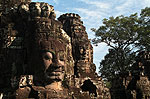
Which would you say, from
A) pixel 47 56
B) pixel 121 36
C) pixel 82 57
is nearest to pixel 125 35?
pixel 121 36

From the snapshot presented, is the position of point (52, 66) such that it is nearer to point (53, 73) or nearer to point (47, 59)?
point (53, 73)

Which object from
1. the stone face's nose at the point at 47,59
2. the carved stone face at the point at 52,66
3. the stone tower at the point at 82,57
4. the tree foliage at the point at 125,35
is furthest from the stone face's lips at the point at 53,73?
the tree foliage at the point at 125,35

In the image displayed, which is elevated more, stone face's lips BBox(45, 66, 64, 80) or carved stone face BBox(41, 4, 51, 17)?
carved stone face BBox(41, 4, 51, 17)

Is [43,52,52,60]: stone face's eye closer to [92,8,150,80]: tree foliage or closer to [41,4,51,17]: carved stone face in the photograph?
[41,4,51,17]: carved stone face

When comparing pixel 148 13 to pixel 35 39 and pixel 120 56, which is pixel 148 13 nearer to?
pixel 120 56

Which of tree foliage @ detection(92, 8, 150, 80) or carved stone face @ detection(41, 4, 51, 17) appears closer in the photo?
carved stone face @ detection(41, 4, 51, 17)

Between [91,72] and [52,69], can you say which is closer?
[52,69]

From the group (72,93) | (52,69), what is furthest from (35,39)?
(72,93)

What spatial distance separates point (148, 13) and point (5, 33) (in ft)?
61.9

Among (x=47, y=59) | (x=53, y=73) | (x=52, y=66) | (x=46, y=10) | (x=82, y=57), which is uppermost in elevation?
(x=46, y=10)

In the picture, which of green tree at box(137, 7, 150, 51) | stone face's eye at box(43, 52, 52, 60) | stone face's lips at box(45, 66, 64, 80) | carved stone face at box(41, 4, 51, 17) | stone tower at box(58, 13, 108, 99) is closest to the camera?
stone face's lips at box(45, 66, 64, 80)

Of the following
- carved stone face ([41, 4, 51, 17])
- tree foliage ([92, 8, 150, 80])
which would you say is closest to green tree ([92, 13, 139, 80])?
tree foliage ([92, 8, 150, 80])

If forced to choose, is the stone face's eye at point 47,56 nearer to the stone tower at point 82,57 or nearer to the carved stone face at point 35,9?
the carved stone face at point 35,9

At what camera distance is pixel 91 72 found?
61.7 feet
